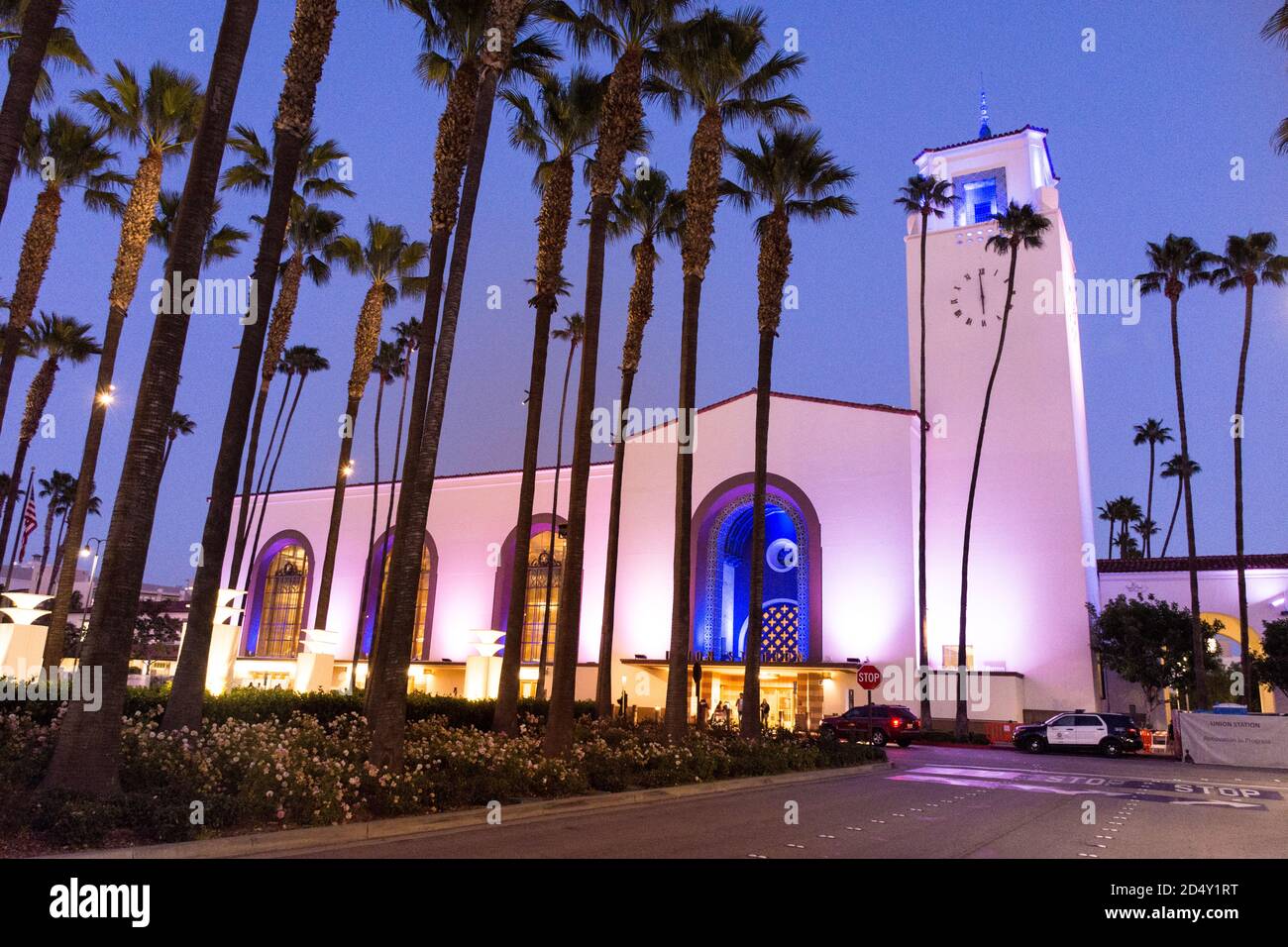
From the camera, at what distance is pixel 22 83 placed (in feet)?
38.1

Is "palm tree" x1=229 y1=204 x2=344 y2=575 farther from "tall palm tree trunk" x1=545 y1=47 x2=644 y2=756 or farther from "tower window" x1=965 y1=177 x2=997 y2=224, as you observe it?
"tower window" x1=965 y1=177 x2=997 y2=224

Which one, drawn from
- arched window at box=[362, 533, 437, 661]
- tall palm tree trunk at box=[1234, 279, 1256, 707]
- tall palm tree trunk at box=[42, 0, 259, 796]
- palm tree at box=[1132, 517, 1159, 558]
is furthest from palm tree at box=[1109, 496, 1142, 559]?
tall palm tree trunk at box=[42, 0, 259, 796]

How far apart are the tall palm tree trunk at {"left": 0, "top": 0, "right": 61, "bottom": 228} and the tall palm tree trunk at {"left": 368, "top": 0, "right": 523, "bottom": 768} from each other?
228 inches

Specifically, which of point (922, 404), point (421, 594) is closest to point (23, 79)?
point (922, 404)

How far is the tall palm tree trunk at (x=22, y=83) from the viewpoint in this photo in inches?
448

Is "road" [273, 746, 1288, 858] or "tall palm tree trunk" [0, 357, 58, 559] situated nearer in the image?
"road" [273, 746, 1288, 858]

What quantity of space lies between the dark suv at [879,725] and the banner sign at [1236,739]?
892 centimetres

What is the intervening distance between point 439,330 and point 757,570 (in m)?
11.3

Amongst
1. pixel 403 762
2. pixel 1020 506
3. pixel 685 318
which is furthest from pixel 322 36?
pixel 1020 506

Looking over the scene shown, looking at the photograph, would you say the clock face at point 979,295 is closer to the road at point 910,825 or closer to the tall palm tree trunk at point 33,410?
the road at point 910,825

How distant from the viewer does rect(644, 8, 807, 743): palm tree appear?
19406 millimetres

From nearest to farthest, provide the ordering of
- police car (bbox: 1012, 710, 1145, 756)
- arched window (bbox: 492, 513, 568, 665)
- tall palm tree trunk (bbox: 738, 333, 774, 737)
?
tall palm tree trunk (bbox: 738, 333, 774, 737)
police car (bbox: 1012, 710, 1145, 756)
arched window (bbox: 492, 513, 568, 665)
